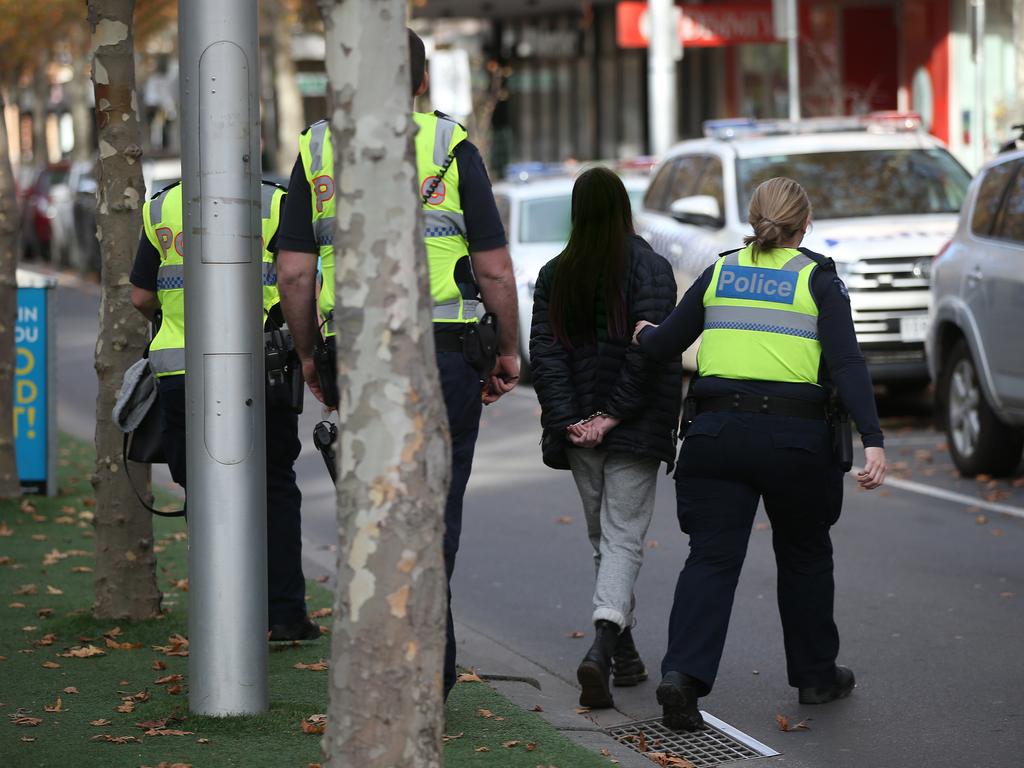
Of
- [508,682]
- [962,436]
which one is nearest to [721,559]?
[508,682]

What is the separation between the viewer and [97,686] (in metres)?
6.16

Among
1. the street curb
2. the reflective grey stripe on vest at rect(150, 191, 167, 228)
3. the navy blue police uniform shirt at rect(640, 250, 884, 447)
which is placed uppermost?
the reflective grey stripe on vest at rect(150, 191, 167, 228)

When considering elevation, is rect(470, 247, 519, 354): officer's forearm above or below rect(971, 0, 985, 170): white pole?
below

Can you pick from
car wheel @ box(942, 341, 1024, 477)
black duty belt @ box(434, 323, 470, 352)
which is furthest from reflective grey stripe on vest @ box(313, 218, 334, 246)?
car wheel @ box(942, 341, 1024, 477)

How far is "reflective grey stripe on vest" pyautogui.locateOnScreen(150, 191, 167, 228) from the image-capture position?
619cm

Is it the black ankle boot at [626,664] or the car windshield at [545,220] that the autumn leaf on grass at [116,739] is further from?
the car windshield at [545,220]

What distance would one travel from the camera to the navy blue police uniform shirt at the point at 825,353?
5699mm

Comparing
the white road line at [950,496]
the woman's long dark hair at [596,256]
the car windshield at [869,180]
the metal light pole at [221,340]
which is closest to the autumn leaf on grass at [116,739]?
the metal light pole at [221,340]

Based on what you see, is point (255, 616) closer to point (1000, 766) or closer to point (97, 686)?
point (97, 686)

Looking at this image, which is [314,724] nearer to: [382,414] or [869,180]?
[382,414]

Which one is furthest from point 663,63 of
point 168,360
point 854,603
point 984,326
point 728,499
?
point 728,499

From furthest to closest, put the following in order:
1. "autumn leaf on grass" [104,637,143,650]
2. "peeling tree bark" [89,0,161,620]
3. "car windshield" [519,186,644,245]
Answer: "car windshield" [519,186,644,245], "peeling tree bark" [89,0,161,620], "autumn leaf on grass" [104,637,143,650]

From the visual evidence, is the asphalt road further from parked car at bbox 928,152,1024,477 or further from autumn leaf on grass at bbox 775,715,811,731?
parked car at bbox 928,152,1024,477

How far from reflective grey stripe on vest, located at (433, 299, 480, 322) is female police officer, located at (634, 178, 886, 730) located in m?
0.78
